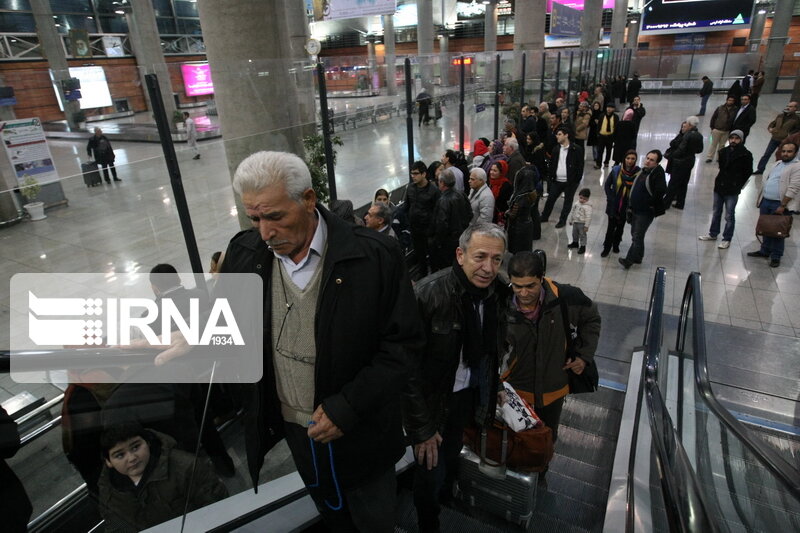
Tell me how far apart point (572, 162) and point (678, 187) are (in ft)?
7.38

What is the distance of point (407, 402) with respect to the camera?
2.06 meters

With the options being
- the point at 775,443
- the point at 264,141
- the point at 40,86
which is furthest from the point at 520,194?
the point at 40,86

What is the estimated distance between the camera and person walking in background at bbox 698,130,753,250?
6.57 m

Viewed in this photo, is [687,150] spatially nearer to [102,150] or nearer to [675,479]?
[675,479]

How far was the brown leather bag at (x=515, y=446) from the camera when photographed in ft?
8.04

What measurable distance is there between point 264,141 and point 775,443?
17.1 feet

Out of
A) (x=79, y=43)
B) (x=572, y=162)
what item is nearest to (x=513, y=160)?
(x=572, y=162)

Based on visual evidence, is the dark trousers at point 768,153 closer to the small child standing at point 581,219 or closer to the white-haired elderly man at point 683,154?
the white-haired elderly man at point 683,154

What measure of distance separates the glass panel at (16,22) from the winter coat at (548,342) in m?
30.1

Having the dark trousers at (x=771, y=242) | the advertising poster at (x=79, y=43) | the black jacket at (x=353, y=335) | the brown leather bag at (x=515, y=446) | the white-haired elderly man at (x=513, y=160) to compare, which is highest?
the advertising poster at (x=79, y=43)

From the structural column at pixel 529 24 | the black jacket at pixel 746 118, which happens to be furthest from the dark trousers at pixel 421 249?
the structural column at pixel 529 24

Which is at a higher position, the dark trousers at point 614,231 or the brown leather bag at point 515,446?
the brown leather bag at point 515,446

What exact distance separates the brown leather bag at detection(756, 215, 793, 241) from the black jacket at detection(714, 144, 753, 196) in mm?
766

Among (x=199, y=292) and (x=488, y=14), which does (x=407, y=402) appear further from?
(x=488, y=14)
